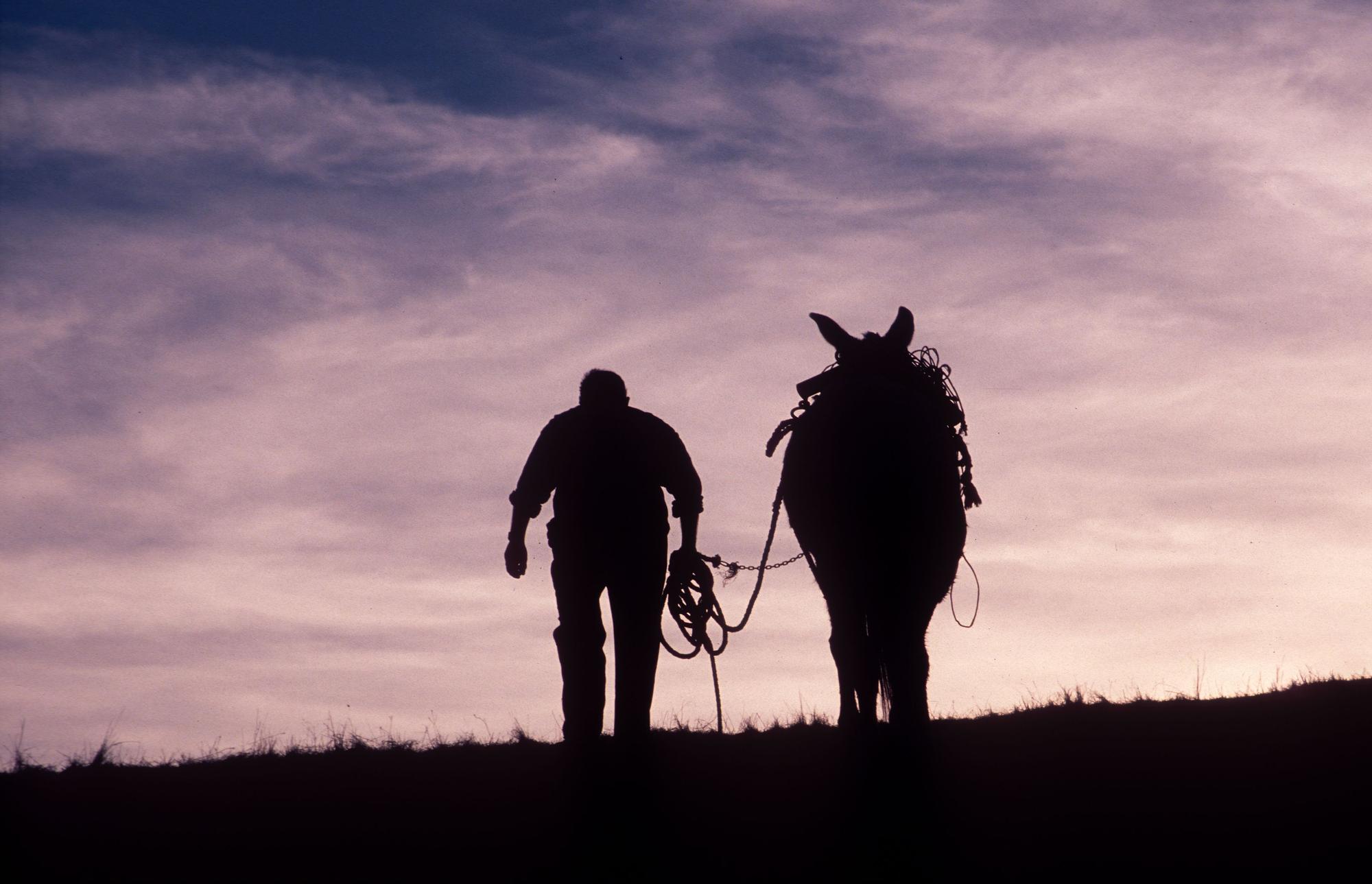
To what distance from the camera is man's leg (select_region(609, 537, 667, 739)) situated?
8.39 meters

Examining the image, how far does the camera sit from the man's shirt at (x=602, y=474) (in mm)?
8461

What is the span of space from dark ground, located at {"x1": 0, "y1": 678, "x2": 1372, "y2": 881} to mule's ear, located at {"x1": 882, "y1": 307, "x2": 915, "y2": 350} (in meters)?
2.44

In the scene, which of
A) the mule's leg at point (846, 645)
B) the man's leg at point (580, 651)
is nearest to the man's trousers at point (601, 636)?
the man's leg at point (580, 651)

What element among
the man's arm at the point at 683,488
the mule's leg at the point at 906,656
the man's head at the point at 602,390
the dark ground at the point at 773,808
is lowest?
the dark ground at the point at 773,808

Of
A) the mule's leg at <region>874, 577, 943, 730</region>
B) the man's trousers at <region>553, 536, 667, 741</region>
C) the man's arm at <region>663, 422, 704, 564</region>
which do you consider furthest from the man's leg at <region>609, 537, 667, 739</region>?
the mule's leg at <region>874, 577, 943, 730</region>

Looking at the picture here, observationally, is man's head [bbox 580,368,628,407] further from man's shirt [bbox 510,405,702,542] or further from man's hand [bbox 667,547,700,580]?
man's hand [bbox 667,547,700,580]

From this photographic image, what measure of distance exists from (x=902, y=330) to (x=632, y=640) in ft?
8.57

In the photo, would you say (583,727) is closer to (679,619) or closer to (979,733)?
(679,619)

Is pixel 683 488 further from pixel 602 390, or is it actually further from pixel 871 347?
pixel 871 347

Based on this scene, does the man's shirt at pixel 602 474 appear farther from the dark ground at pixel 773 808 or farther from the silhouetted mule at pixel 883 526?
the dark ground at pixel 773 808

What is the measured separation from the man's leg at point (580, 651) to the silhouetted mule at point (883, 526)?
4.40ft

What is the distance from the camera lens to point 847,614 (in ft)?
26.9

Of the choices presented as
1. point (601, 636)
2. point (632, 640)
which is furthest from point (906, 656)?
point (601, 636)

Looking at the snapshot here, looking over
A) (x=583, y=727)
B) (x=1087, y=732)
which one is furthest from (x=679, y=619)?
(x=1087, y=732)
